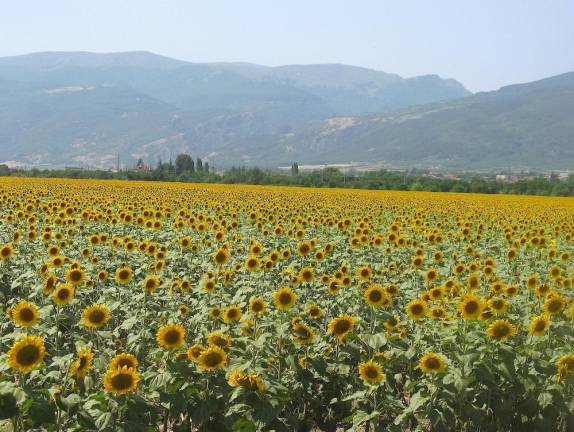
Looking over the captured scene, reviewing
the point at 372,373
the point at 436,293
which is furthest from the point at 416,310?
the point at 372,373

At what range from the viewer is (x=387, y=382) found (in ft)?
18.3

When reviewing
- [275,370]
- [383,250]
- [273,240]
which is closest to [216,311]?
[275,370]

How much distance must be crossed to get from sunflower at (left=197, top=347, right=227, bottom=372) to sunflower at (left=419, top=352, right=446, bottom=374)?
1816 mm

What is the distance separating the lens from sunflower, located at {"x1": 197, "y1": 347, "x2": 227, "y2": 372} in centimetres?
494

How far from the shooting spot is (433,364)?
5379 millimetres

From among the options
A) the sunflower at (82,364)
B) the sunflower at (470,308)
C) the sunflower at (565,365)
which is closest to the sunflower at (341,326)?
the sunflower at (470,308)

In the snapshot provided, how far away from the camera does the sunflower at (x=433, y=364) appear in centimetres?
536

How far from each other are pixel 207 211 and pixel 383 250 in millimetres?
11027

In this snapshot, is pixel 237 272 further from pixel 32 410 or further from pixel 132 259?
pixel 32 410

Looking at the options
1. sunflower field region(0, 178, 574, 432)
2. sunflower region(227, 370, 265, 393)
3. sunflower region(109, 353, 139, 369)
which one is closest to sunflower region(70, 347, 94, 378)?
sunflower field region(0, 178, 574, 432)

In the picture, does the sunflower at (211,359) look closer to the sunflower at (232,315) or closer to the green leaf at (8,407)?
the sunflower at (232,315)

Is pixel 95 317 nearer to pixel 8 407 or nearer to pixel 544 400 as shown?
pixel 8 407

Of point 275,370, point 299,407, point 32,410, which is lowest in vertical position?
point 299,407

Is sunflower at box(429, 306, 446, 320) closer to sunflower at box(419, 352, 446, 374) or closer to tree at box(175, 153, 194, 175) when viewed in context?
sunflower at box(419, 352, 446, 374)
